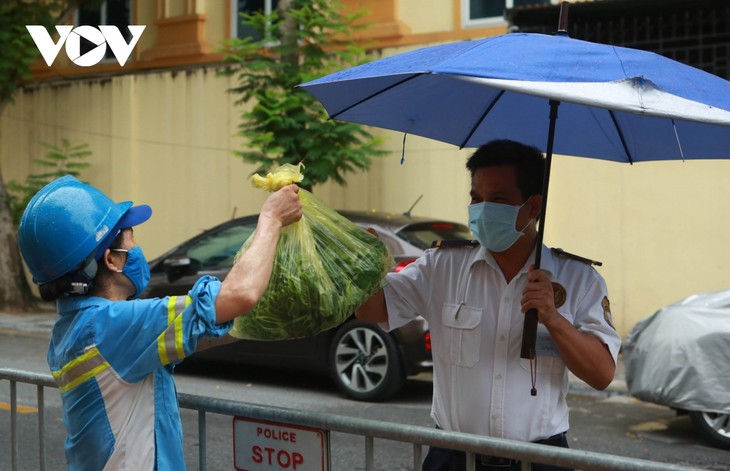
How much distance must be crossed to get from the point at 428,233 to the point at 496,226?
6.26m

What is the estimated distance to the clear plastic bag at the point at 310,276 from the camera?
2670 mm

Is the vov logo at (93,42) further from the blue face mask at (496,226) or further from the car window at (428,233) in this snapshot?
the blue face mask at (496,226)

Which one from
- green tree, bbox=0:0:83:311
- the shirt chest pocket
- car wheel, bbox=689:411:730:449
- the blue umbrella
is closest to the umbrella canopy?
Answer: the blue umbrella

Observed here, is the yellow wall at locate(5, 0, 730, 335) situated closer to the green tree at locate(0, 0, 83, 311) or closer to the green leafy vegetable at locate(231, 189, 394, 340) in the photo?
the green tree at locate(0, 0, 83, 311)

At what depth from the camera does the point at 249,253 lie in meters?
2.45

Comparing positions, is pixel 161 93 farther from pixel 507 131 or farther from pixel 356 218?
pixel 507 131

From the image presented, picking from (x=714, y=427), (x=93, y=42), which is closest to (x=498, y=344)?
(x=714, y=427)

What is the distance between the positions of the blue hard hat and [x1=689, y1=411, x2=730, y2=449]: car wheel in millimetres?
5880

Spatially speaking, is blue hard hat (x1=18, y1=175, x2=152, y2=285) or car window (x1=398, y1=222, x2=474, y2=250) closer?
blue hard hat (x1=18, y1=175, x2=152, y2=285)

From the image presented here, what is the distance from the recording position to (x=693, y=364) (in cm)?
714

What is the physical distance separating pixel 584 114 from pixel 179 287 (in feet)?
22.7

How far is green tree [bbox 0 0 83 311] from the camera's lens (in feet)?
49.8

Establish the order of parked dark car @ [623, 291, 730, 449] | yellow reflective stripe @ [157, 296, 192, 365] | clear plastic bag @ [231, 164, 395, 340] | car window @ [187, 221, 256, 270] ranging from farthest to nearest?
car window @ [187, 221, 256, 270]
parked dark car @ [623, 291, 730, 449]
clear plastic bag @ [231, 164, 395, 340]
yellow reflective stripe @ [157, 296, 192, 365]

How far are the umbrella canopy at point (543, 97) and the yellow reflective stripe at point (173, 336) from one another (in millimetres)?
864
